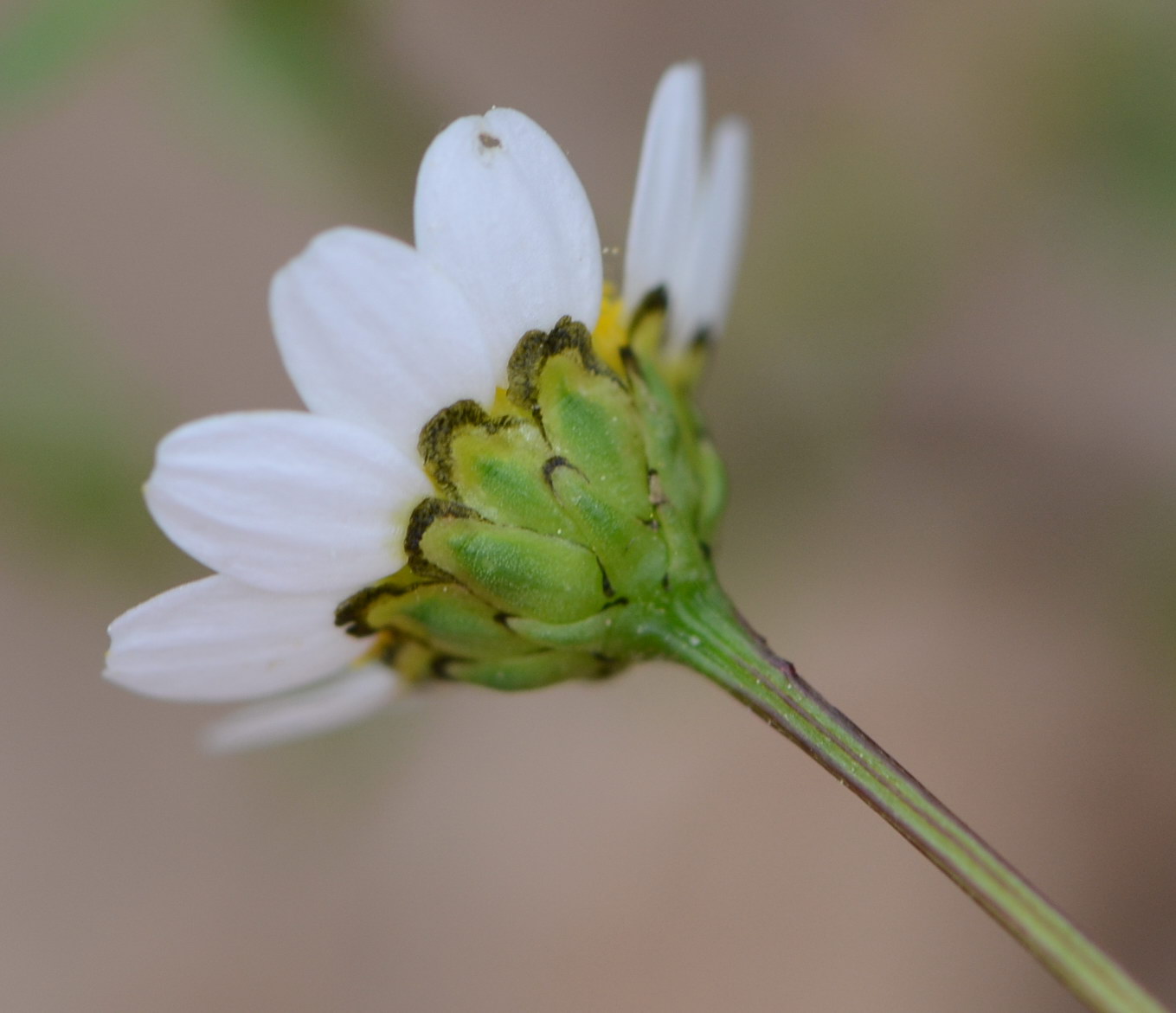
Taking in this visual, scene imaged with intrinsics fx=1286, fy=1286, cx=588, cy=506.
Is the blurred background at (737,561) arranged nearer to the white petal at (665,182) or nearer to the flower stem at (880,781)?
the white petal at (665,182)

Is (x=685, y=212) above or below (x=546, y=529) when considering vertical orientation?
above

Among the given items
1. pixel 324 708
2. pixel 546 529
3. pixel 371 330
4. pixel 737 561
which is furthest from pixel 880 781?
pixel 737 561

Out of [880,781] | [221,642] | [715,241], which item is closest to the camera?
[880,781]

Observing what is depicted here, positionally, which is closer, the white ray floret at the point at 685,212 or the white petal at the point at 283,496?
the white petal at the point at 283,496

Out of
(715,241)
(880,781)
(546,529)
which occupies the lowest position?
(880,781)

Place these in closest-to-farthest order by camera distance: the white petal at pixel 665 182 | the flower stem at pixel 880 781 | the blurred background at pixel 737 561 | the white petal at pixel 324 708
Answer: the flower stem at pixel 880 781 → the white petal at pixel 665 182 → the white petal at pixel 324 708 → the blurred background at pixel 737 561

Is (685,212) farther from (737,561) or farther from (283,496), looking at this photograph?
(737,561)

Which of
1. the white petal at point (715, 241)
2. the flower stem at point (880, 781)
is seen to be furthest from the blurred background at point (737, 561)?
the flower stem at point (880, 781)
